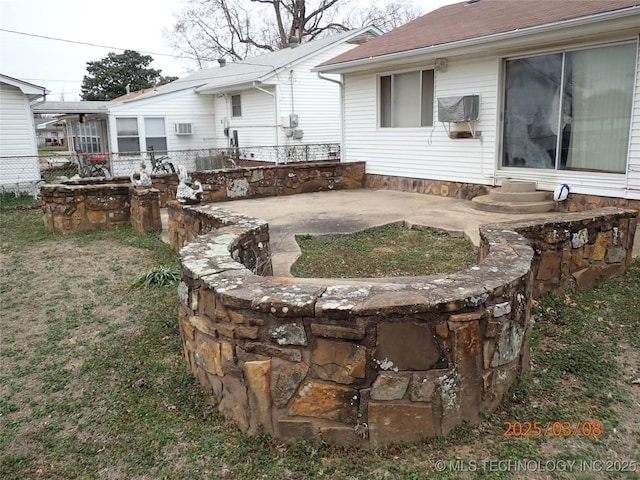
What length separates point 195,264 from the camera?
3047 millimetres

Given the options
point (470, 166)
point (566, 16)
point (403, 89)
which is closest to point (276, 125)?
point (403, 89)

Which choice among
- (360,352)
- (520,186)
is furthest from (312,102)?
(360,352)

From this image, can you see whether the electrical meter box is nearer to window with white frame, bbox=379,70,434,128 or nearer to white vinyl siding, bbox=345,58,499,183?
white vinyl siding, bbox=345,58,499,183

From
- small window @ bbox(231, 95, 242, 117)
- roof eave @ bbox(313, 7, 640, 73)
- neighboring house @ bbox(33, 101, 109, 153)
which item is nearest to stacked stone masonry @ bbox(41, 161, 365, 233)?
roof eave @ bbox(313, 7, 640, 73)

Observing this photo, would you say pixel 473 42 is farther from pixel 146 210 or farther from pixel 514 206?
pixel 146 210

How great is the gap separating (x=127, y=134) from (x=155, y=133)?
0.90 m

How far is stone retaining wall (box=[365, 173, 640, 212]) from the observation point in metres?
6.74

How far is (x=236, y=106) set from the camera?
17344 mm

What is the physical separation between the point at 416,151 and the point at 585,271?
5323 millimetres

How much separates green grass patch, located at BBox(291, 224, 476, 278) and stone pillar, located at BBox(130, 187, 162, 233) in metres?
2.76

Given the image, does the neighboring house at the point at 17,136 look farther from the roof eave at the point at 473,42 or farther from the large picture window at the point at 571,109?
the large picture window at the point at 571,109

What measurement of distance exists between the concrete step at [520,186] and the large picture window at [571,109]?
322 mm

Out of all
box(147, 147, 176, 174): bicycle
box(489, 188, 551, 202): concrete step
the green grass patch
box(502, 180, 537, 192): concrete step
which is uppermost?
box(147, 147, 176, 174): bicycle

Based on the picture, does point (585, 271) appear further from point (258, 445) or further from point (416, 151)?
point (416, 151)
